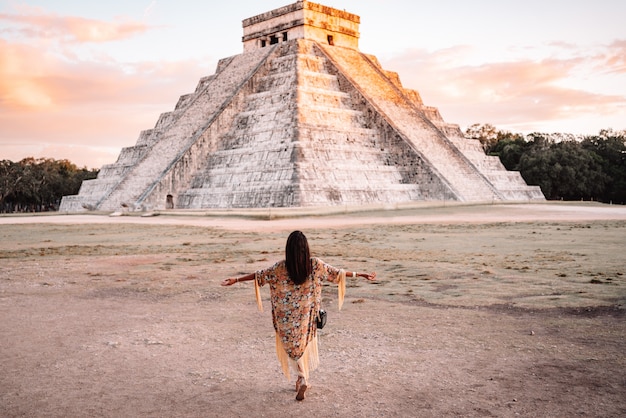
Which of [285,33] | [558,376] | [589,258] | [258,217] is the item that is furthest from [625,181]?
[558,376]

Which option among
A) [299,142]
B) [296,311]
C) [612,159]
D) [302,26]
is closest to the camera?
[296,311]

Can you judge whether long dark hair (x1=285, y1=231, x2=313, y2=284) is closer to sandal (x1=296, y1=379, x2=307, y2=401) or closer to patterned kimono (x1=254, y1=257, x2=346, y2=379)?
patterned kimono (x1=254, y1=257, x2=346, y2=379)

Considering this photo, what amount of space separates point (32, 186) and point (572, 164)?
45.7 meters

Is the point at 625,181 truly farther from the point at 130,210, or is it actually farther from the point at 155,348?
the point at 155,348

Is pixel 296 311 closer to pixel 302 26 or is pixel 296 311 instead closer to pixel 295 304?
pixel 295 304

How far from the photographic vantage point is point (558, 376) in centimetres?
475

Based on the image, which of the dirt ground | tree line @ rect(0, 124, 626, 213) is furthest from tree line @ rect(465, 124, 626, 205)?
the dirt ground

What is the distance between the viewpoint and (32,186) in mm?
58750

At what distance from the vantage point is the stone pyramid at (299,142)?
2984 cm

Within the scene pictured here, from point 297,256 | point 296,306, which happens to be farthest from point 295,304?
point 297,256

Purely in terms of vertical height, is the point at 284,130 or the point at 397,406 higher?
the point at 284,130

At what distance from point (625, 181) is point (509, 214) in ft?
100

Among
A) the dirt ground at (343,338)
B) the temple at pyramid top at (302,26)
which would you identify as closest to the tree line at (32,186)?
the temple at pyramid top at (302,26)

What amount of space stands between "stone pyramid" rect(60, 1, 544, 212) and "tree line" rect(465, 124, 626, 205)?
10227mm
